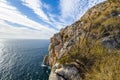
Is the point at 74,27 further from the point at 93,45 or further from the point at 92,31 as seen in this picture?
the point at 93,45

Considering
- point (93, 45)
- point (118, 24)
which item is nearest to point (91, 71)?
point (93, 45)

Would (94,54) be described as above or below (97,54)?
below

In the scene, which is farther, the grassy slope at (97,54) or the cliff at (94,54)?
the cliff at (94,54)

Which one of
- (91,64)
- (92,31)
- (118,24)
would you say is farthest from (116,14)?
(91,64)

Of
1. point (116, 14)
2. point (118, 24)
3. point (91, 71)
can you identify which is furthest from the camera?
point (116, 14)

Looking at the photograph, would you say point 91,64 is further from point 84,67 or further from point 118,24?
point 118,24

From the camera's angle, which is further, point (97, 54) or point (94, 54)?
point (94, 54)

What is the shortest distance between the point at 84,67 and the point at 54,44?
78157 millimetres

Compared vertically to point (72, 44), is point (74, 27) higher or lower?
higher

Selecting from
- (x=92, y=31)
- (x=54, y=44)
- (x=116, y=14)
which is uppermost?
(x=116, y=14)

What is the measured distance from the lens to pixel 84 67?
2886 inches

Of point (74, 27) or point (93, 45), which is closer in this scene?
point (93, 45)

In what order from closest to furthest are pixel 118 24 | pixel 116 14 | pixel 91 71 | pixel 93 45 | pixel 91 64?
pixel 91 71 < pixel 91 64 < pixel 93 45 < pixel 118 24 < pixel 116 14

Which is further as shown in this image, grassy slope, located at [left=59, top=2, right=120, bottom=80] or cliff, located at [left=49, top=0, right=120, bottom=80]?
cliff, located at [left=49, top=0, right=120, bottom=80]
